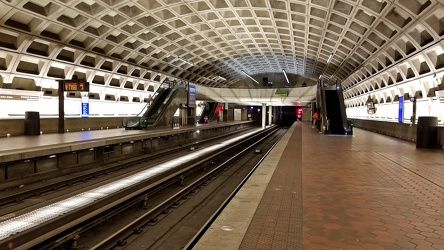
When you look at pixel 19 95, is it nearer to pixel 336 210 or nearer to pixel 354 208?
pixel 336 210

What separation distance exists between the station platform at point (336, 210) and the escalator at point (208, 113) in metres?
35.9

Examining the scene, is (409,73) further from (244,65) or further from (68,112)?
(244,65)

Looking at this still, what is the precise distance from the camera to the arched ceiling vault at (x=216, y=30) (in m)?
14.4

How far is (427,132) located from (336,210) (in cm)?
1027

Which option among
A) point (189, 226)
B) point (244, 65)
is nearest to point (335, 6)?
point (189, 226)

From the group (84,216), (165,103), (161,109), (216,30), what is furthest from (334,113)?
(84,216)

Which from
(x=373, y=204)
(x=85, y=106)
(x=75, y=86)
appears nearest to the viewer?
(x=373, y=204)

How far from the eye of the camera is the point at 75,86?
1666cm

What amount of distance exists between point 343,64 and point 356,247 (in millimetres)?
26793

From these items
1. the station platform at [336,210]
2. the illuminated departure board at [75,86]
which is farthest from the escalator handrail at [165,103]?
the station platform at [336,210]

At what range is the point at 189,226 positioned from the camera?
21.7ft

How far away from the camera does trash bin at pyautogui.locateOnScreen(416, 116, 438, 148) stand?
1214 cm

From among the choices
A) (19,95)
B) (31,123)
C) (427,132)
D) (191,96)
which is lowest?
(427,132)

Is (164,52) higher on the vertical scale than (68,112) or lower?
higher
